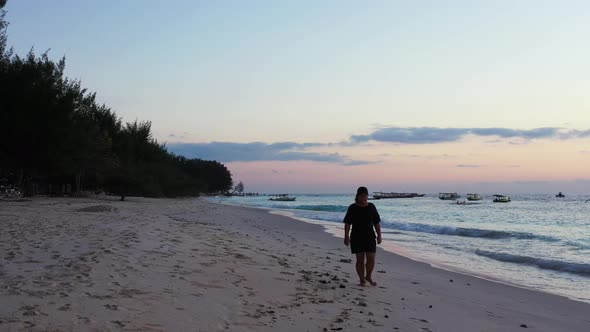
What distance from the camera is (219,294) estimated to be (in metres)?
6.73

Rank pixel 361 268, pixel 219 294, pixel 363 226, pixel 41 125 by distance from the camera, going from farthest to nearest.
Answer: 1. pixel 41 125
2. pixel 363 226
3. pixel 361 268
4. pixel 219 294

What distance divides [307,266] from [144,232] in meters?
4.53

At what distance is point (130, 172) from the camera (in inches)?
2324

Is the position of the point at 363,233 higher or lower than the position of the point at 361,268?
higher

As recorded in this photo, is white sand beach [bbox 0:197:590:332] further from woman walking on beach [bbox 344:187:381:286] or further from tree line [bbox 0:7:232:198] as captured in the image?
tree line [bbox 0:7:232:198]

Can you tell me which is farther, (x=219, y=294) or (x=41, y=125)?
(x=41, y=125)

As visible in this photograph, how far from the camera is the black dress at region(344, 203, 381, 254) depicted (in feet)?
29.5

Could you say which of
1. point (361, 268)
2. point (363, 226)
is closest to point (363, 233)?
point (363, 226)

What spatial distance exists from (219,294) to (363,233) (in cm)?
327

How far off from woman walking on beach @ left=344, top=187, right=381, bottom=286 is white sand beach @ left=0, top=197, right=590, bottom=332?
43 cm

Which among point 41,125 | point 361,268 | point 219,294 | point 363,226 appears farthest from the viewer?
point 41,125

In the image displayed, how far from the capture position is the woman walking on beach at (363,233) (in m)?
8.97

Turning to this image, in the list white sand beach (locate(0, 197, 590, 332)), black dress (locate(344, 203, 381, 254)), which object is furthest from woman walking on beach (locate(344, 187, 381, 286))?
white sand beach (locate(0, 197, 590, 332))

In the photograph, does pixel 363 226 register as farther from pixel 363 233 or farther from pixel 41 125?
pixel 41 125
